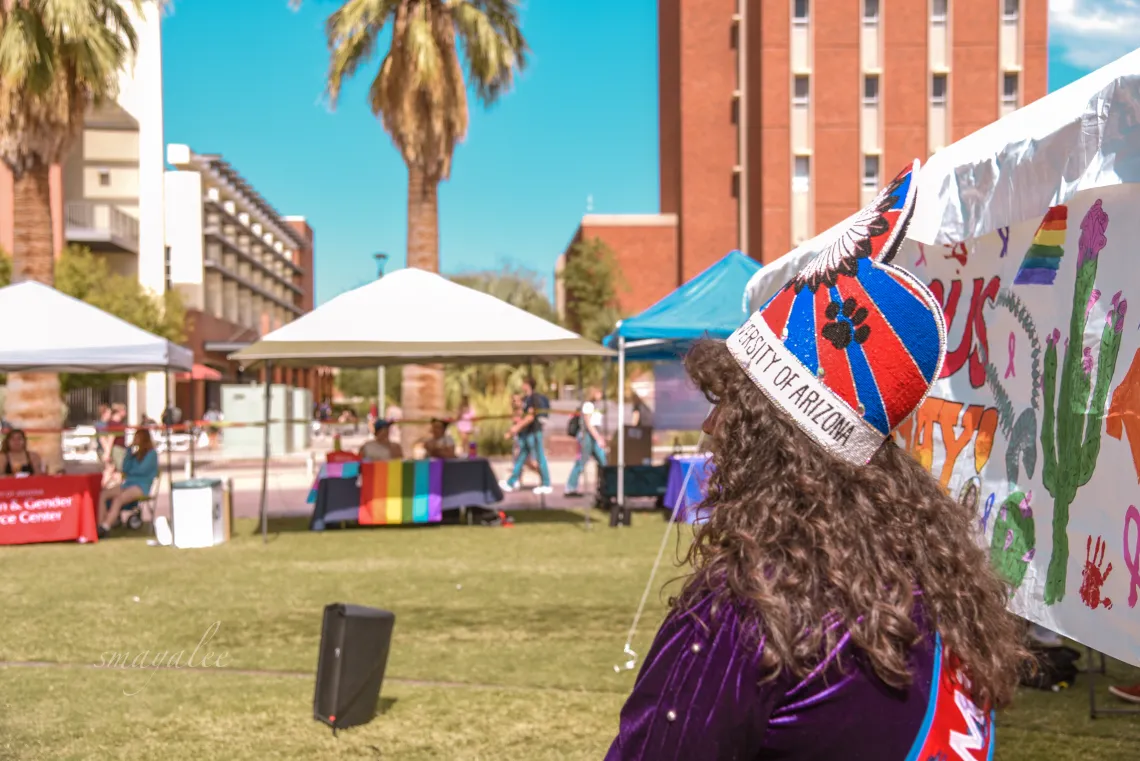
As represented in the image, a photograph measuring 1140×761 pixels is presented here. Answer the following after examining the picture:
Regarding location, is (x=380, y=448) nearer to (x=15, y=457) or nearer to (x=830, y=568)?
(x=15, y=457)

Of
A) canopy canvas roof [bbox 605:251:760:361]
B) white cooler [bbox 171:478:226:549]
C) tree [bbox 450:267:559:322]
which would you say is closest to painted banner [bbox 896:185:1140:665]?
canopy canvas roof [bbox 605:251:760:361]

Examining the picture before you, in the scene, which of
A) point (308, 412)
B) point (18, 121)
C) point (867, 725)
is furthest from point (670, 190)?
point (867, 725)

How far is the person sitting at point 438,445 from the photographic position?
48.2 ft

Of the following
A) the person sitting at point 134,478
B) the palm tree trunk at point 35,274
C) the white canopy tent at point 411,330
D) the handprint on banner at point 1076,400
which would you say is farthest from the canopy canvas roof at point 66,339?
the handprint on banner at point 1076,400

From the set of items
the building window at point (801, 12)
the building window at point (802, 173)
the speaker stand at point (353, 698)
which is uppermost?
the building window at point (801, 12)

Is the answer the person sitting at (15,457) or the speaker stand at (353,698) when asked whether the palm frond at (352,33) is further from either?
the speaker stand at (353,698)

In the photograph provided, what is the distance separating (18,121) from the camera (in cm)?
1593

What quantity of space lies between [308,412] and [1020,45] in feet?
97.3

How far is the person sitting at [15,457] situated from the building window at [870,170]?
36.0 m

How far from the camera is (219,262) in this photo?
216ft

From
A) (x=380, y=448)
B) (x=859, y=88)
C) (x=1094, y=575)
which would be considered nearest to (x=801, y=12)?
(x=859, y=88)

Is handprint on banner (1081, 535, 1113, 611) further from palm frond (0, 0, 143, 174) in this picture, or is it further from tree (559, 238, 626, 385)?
tree (559, 238, 626, 385)

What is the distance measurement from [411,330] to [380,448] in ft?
7.31

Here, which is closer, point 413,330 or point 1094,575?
point 1094,575
